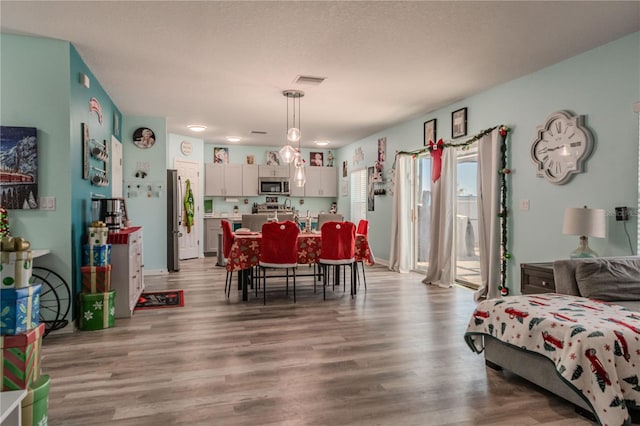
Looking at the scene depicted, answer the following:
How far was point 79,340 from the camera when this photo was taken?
3605 millimetres

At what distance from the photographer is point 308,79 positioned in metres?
4.77

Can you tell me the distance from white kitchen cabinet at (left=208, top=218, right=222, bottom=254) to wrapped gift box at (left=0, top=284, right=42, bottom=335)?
7.68 m

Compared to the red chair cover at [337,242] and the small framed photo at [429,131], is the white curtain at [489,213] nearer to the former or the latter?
the small framed photo at [429,131]

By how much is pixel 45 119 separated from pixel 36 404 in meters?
2.76

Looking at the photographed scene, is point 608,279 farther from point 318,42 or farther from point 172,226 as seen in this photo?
point 172,226

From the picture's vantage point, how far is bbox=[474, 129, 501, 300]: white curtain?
491 centimetres

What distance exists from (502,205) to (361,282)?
7.85ft

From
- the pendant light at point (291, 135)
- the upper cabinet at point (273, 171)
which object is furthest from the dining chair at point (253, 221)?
the upper cabinet at point (273, 171)

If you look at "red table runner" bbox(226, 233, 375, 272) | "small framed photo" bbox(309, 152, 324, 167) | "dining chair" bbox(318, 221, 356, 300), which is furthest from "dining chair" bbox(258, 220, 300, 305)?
"small framed photo" bbox(309, 152, 324, 167)

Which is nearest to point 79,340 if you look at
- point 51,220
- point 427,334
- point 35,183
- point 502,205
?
point 51,220

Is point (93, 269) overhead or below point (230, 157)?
below

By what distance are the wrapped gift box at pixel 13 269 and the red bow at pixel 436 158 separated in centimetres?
536

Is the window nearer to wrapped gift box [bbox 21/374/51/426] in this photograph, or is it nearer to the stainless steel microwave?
the stainless steel microwave

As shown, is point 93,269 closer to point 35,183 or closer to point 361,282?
point 35,183
